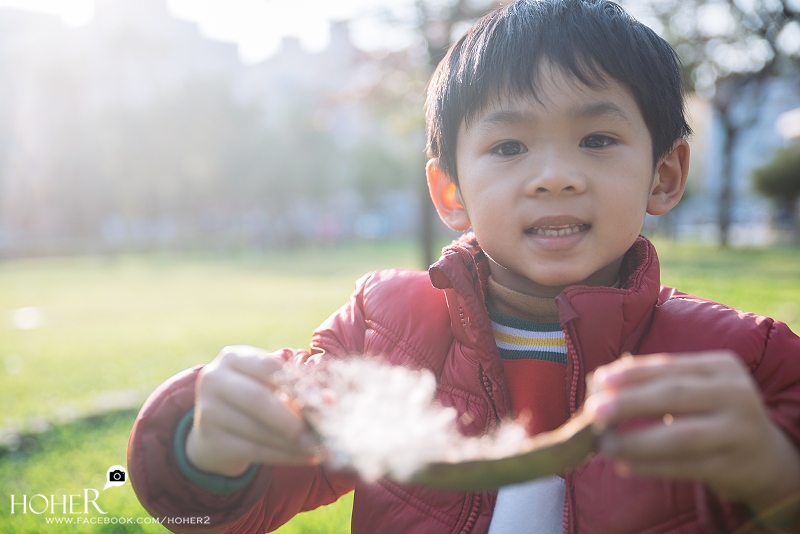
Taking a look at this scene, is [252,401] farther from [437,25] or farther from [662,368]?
[437,25]

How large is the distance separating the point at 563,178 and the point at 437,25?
27.0ft

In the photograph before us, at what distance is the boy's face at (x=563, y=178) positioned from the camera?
4.42ft

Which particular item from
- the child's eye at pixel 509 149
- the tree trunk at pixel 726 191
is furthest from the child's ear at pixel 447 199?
the tree trunk at pixel 726 191

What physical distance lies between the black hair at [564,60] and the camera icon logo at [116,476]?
2.31 m

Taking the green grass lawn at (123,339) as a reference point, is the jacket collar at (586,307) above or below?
above

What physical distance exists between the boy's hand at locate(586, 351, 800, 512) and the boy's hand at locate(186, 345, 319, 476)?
46 centimetres

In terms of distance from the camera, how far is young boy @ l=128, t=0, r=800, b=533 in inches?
43.4

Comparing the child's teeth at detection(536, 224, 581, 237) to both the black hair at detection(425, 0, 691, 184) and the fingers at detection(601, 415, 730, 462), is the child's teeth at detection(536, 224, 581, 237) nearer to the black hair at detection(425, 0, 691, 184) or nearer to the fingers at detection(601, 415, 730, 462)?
the black hair at detection(425, 0, 691, 184)

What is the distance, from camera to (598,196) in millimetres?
1354

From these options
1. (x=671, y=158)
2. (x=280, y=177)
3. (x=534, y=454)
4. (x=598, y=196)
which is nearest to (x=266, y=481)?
(x=534, y=454)

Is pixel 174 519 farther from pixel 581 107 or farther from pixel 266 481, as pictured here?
pixel 581 107

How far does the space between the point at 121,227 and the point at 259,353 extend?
50.8 m

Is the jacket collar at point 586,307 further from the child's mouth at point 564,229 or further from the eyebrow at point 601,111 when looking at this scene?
the eyebrow at point 601,111

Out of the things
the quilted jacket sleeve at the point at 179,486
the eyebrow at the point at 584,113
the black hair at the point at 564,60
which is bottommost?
the quilted jacket sleeve at the point at 179,486
